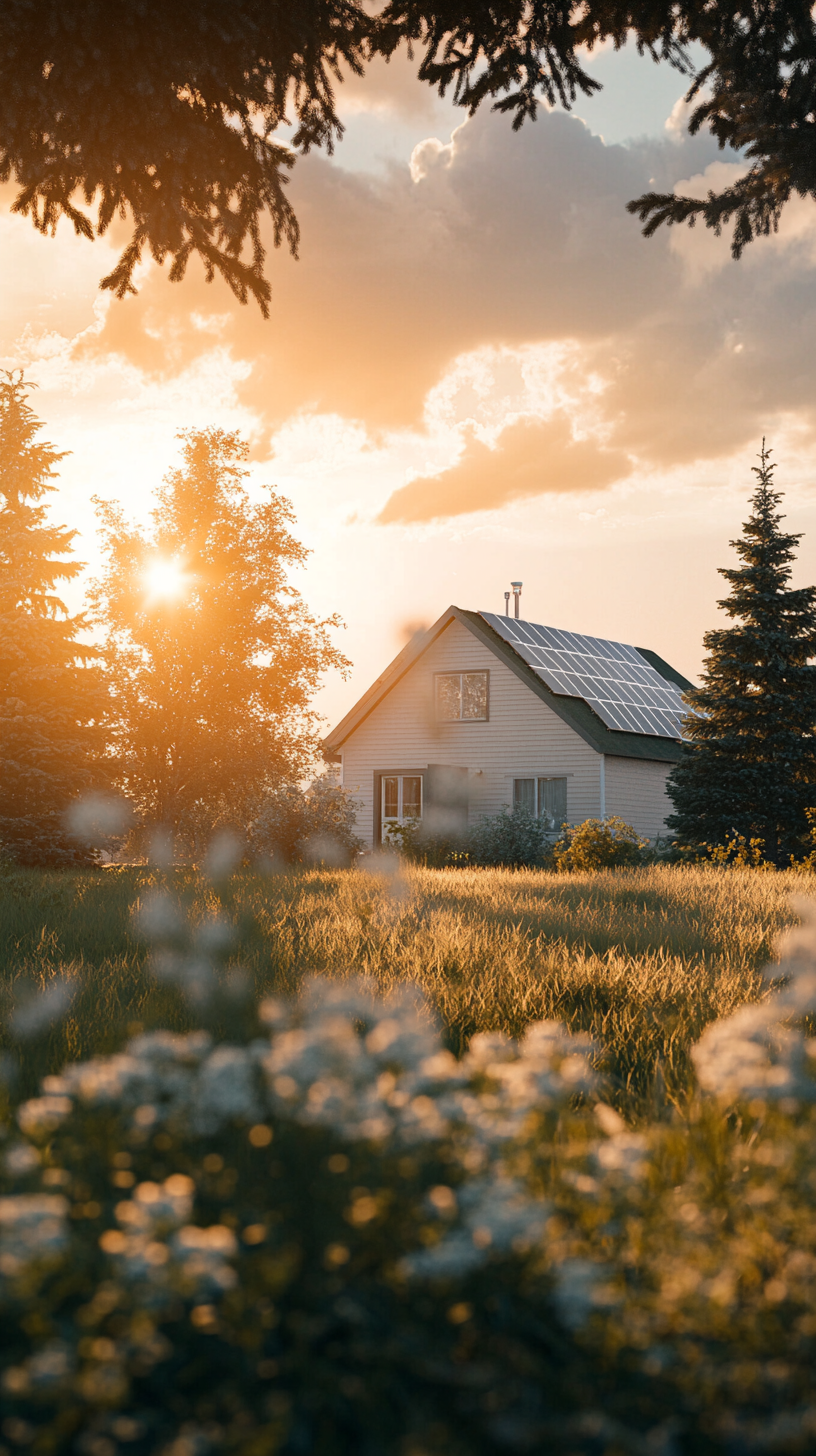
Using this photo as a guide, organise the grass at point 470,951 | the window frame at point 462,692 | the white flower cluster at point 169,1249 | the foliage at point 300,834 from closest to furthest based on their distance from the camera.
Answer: the white flower cluster at point 169,1249 < the grass at point 470,951 < the foliage at point 300,834 < the window frame at point 462,692

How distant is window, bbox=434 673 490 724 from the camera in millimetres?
28625

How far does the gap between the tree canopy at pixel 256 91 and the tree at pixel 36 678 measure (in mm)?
15039

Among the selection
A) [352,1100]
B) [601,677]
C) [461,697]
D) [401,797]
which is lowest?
[352,1100]

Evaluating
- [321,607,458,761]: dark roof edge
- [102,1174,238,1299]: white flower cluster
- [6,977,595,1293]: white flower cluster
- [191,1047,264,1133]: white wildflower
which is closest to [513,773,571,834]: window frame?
[321,607,458,761]: dark roof edge

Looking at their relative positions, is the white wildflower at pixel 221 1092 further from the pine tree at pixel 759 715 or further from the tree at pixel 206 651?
the tree at pixel 206 651

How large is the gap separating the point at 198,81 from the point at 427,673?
923 inches

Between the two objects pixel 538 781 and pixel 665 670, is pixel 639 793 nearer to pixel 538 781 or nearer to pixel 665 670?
pixel 538 781

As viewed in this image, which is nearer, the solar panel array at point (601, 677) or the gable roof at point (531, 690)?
the gable roof at point (531, 690)

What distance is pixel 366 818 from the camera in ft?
97.4

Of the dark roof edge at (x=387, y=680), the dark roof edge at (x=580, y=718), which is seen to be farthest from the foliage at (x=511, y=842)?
the dark roof edge at (x=387, y=680)

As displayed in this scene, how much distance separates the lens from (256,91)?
6641 mm

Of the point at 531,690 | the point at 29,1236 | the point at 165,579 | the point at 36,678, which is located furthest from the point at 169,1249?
the point at 165,579

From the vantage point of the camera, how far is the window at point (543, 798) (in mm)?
26991

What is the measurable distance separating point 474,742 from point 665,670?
1056 centimetres
